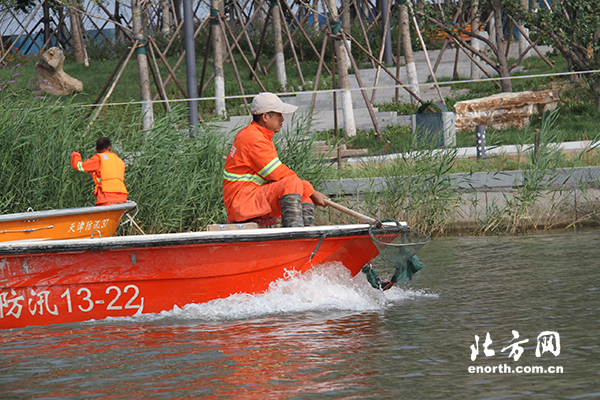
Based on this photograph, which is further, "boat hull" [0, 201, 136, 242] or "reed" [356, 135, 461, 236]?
"reed" [356, 135, 461, 236]

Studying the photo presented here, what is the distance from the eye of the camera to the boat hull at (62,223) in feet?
26.6

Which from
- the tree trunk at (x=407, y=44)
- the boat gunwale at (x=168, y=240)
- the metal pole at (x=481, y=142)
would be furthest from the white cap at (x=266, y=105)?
the tree trunk at (x=407, y=44)

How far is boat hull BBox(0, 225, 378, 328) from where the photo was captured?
6.00 metres

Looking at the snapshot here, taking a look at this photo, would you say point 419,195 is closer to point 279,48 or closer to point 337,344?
point 337,344

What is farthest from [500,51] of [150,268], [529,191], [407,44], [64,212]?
[150,268]

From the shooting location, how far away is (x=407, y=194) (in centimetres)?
1033

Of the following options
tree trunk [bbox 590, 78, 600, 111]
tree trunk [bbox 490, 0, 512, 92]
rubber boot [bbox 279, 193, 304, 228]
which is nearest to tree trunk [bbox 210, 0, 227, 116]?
tree trunk [bbox 490, 0, 512, 92]

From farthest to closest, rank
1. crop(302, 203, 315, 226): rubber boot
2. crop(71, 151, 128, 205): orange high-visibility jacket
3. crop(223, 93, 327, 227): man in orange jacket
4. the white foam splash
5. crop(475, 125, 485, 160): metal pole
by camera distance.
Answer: crop(475, 125, 485, 160): metal pole
crop(71, 151, 128, 205): orange high-visibility jacket
crop(302, 203, 315, 226): rubber boot
crop(223, 93, 327, 227): man in orange jacket
the white foam splash

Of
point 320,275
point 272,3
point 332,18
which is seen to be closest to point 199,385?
point 320,275

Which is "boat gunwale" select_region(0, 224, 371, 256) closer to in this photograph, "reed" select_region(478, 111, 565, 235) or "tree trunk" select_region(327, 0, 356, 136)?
"reed" select_region(478, 111, 565, 235)

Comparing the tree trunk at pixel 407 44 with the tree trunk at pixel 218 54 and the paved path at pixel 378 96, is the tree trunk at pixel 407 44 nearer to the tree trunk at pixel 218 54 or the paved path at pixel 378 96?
the paved path at pixel 378 96

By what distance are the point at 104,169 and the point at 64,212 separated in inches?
30.0

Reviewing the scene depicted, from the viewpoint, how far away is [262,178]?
655 cm

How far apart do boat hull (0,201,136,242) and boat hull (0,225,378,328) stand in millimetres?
1845
